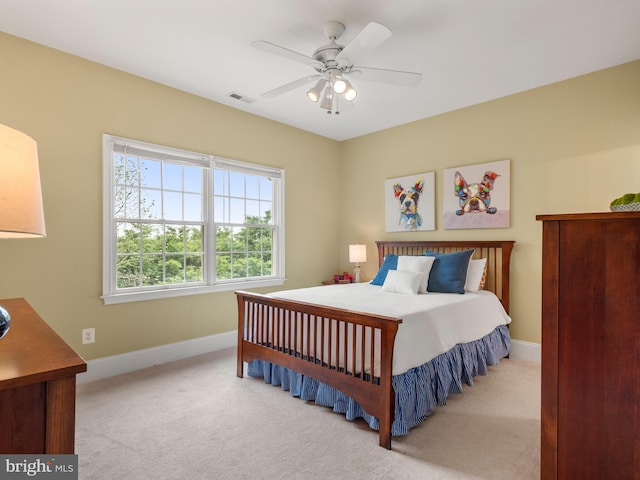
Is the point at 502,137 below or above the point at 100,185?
above

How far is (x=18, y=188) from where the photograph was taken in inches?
36.8

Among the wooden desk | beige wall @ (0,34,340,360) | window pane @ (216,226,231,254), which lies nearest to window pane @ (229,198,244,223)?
window pane @ (216,226,231,254)

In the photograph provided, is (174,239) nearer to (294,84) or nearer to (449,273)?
(294,84)

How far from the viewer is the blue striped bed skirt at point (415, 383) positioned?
2.22 metres

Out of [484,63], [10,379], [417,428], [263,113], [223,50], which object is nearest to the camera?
[10,379]

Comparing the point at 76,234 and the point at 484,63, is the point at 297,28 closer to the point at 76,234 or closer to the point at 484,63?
the point at 484,63

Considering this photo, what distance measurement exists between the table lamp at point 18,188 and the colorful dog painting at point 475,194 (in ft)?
12.4

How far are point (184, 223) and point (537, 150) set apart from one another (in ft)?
11.6

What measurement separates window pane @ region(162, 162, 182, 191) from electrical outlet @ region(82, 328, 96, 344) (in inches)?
56.0

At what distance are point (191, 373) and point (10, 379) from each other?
2622 mm

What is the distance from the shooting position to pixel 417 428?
2.30 metres

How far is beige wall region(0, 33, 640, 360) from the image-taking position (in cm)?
281

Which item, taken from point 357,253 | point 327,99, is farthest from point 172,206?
point 357,253

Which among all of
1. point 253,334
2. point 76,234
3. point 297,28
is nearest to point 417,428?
point 253,334
